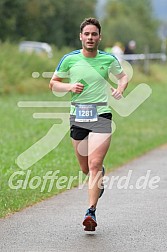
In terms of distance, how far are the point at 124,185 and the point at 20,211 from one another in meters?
2.78

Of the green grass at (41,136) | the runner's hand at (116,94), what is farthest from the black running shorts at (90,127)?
the green grass at (41,136)

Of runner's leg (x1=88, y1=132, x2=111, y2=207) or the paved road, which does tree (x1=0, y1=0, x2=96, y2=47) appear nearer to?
the paved road

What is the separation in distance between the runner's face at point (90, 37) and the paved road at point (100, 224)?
183cm

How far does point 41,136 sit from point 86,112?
34.4ft

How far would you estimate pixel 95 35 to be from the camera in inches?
362

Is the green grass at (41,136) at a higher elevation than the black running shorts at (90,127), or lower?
higher

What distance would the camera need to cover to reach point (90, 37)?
9.16 meters

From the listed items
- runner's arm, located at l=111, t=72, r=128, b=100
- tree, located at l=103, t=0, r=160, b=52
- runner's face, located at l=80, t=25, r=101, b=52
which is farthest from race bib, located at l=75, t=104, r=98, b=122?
tree, located at l=103, t=0, r=160, b=52

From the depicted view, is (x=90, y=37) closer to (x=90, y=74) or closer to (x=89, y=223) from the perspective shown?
(x=90, y=74)

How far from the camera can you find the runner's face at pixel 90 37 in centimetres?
915

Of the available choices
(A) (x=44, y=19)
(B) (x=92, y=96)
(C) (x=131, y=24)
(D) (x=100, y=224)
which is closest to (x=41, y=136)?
A: (D) (x=100, y=224)

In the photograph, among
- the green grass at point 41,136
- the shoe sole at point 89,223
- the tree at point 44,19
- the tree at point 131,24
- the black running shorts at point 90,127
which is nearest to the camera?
the shoe sole at point 89,223

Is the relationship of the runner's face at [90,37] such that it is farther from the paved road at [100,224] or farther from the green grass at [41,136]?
the green grass at [41,136]

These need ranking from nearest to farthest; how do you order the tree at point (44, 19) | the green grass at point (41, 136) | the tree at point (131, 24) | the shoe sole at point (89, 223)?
the shoe sole at point (89, 223) < the green grass at point (41, 136) < the tree at point (44, 19) < the tree at point (131, 24)
